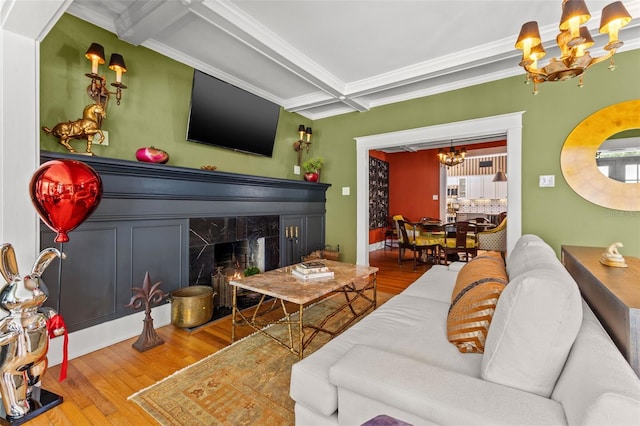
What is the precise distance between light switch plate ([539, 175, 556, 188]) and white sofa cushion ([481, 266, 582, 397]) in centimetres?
265

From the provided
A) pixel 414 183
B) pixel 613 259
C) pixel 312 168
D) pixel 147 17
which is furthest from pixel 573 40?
pixel 414 183

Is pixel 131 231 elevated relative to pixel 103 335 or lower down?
elevated

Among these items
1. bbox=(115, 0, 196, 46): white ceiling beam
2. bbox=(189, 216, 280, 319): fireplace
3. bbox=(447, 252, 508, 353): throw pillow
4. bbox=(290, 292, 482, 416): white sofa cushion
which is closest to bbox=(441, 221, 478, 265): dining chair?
bbox=(189, 216, 280, 319): fireplace

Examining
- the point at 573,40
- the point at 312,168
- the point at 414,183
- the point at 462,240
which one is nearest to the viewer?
the point at 573,40

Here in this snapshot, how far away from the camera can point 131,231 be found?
2.46 m

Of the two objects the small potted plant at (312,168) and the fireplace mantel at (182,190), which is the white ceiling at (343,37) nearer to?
the small potted plant at (312,168)

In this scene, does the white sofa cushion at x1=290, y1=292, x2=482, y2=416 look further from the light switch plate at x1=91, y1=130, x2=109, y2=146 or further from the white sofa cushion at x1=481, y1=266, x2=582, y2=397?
the light switch plate at x1=91, y1=130, x2=109, y2=146

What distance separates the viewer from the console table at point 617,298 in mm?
942

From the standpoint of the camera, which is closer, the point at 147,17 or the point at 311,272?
the point at 147,17

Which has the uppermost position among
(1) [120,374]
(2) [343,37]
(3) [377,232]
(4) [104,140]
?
(2) [343,37]

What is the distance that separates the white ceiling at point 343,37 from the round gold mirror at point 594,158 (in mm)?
647


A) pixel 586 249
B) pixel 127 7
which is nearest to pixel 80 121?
pixel 127 7

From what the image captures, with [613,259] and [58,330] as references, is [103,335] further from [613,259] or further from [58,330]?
[613,259]

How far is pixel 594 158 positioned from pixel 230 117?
151 inches
